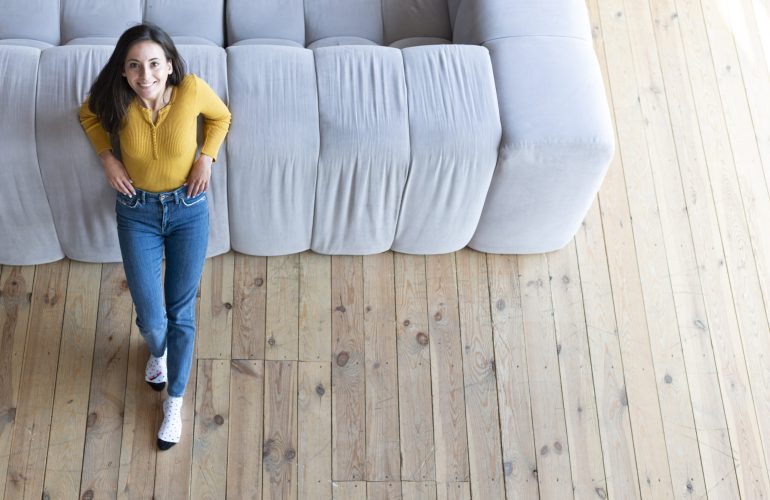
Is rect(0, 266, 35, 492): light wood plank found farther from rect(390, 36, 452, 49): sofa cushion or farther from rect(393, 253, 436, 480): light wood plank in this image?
rect(390, 36, 452, 49): sofa cushion

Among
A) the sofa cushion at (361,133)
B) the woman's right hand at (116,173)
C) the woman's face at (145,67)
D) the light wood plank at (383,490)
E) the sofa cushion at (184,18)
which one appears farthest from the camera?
the sofa cushion at (184,18)

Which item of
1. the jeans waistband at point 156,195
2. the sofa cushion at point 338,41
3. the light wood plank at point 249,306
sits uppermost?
the sofa cushion at point 338,41

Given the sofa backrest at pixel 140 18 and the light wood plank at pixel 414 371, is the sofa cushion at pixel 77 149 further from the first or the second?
the light wood plank at pixel 414 371

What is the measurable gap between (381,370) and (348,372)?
3.6 inches

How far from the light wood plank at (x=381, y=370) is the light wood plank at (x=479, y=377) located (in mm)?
199

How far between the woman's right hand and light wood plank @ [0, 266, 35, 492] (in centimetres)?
57

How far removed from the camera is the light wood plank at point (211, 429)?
2.09 meters

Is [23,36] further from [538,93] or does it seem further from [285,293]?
[538,93]

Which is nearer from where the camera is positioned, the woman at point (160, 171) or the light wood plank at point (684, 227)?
the woman at point (160, 171)

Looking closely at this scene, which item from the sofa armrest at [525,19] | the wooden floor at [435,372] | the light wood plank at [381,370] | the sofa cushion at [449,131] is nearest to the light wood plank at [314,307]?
the wooden floor at [435,372]

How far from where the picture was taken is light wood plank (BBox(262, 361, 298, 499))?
2.11m

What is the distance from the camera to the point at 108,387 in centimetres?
219

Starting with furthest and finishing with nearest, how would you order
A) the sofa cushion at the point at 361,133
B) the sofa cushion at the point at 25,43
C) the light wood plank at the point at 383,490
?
the sofa cushion at the point at 25,43
the light wood plank at the point at 383,490
the sofa cushion at the point at 361,133

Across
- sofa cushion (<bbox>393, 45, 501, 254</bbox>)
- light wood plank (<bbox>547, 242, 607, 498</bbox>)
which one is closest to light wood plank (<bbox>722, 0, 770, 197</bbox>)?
light wood plank (<bbox>547, 242, 607, 498</bbox>)
